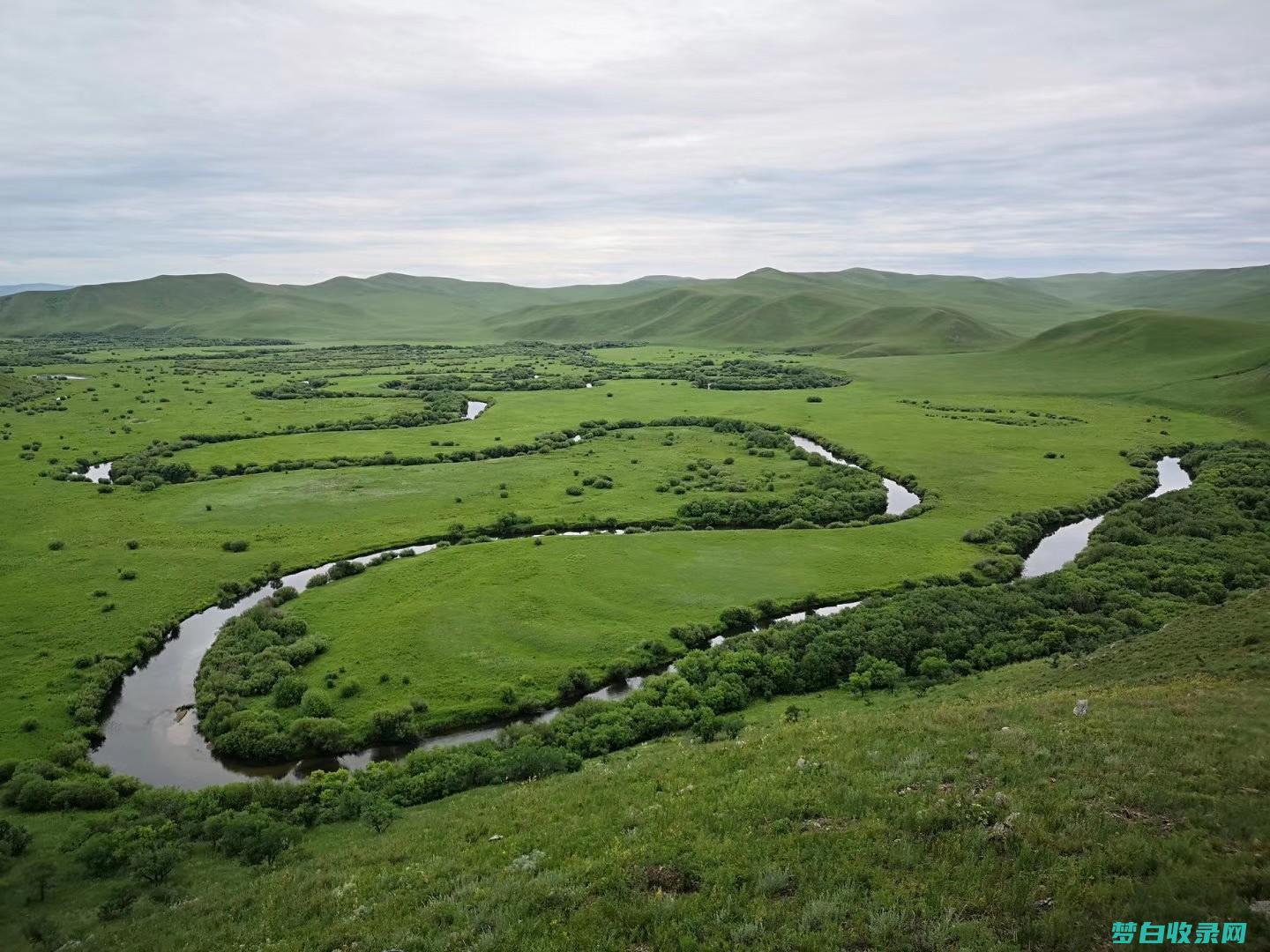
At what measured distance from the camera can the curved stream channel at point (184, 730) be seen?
34844 mm

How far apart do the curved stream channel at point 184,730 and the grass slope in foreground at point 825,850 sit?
658cm

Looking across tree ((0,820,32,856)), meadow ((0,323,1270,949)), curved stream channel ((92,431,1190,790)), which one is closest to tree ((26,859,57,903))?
meadow ((0,323,1270,949))

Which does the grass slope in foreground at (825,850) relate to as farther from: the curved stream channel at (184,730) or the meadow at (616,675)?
the curved stream channel at (184,730)

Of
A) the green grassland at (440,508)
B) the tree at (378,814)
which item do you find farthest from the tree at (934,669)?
the tree at (378,814)

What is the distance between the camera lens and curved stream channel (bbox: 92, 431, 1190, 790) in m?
34.8

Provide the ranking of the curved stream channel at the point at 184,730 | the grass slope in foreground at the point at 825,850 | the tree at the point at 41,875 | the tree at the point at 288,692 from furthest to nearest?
the tree at the point at 288,692, the curved stream channel at the point at 184,730, the tree at the point at 41,875, the grass slope in foreground at the point at 825,850

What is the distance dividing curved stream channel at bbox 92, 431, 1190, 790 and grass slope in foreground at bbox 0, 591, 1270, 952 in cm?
658

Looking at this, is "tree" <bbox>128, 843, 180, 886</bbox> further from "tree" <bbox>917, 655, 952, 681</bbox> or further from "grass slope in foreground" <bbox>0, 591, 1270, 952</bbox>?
"tree" <bbox>917, 655, 952, 681</bbox>

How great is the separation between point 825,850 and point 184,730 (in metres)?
34.8

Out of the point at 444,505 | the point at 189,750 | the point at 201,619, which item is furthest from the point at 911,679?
the point at 444,505

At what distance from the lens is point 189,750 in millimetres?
36594

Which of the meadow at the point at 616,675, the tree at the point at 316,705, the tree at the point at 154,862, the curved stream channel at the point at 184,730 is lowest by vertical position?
the curved stream channel at the point at 184,730

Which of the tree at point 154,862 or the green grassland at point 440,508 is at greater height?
the green grassland at point 440,508

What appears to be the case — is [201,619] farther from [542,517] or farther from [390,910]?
[390,910]
